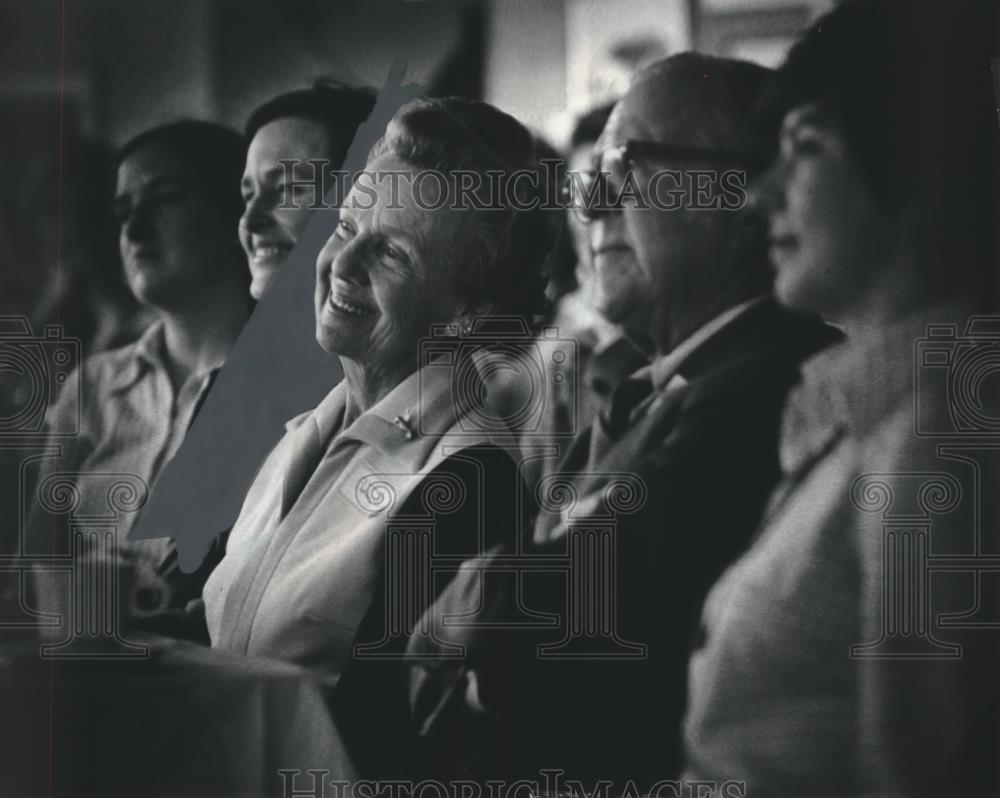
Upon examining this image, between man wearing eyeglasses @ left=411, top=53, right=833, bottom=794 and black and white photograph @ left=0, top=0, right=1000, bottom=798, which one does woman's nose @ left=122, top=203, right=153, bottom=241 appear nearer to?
black and white photograph @ left=0, top=0, right=1000, bottom=798

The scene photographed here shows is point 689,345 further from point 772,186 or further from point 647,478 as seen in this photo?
point 772,186

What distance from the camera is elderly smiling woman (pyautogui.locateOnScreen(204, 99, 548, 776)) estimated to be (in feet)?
8.95

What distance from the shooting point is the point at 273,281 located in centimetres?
283

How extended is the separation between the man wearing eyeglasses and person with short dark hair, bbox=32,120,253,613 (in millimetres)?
882

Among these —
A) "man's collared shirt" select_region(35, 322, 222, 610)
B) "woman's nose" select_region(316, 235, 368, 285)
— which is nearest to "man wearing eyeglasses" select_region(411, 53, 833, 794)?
"woman's nose" select_region(316, 235, 368, 285)

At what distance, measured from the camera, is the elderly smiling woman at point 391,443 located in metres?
2.73

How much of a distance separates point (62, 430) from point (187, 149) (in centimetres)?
83

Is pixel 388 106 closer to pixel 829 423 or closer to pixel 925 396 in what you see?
pixel 829 423

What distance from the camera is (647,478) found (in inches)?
106

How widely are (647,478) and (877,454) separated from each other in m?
0.60

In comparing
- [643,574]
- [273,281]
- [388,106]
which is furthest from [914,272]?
[273,281]

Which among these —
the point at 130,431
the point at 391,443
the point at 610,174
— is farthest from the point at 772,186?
the point at 130,431

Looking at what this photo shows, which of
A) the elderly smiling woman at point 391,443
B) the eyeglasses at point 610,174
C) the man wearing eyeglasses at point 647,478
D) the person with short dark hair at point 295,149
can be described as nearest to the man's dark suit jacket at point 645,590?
the man wearing eyeglasses at point 647,478

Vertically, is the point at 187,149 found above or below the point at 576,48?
below
